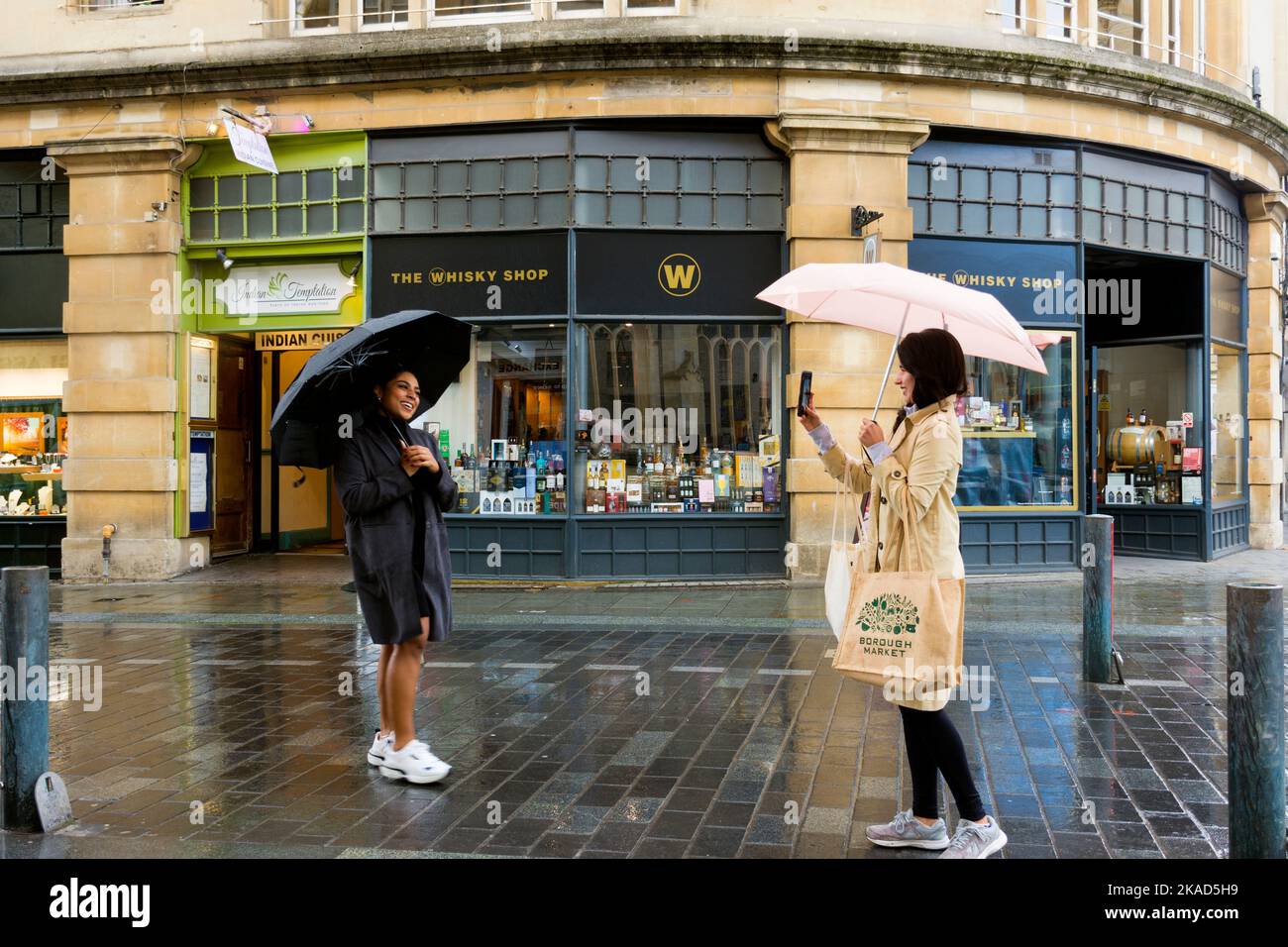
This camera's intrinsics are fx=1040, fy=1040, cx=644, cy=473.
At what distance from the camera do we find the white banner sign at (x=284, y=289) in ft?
42.2

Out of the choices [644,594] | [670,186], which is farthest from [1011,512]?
[670,186]

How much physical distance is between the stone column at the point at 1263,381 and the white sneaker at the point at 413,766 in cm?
1485

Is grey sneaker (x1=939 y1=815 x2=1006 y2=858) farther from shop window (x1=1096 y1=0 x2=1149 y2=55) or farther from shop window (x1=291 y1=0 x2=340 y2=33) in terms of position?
shop window (x1=1096 y1=0 x2=1149 y2=55)

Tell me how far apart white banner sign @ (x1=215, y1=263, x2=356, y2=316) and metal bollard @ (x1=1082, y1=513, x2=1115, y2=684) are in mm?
9165

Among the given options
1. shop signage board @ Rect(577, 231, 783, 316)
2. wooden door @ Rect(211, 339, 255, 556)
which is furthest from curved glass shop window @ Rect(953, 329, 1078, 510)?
wooden door @ Rect(211, 339, 255, 556)

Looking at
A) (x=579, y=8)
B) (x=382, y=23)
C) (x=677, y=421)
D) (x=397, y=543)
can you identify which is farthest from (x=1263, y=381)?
(x=397, y=543)

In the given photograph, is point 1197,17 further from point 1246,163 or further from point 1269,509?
point 1269,509

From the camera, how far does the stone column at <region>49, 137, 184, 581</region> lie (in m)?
12.8

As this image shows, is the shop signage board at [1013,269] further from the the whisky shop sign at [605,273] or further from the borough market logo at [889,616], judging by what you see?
the borough market logo at [889,616]

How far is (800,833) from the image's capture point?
4.37m

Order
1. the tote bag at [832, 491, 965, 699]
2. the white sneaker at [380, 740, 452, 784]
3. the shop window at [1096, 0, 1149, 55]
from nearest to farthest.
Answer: the tote bag at [832, 491, 965, 699], the white sneaker at [380, 740, 452, 784], the shop window at [1096, 0, 1149, 55]

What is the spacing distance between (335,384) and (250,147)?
8.34 meters

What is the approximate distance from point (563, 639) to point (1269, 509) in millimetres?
12434

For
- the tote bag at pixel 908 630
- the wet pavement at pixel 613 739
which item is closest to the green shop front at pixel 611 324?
the wet pavement at pixel 613 739
